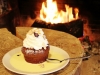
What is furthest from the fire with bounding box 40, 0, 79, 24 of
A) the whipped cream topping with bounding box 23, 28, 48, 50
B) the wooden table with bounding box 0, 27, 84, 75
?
the whipped cream topping with bounding box 23, 28, 48, 50

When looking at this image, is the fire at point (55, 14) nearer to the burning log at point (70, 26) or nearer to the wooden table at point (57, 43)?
the burning log at point (70, 26)

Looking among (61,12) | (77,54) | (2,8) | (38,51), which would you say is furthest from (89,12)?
(38,51)

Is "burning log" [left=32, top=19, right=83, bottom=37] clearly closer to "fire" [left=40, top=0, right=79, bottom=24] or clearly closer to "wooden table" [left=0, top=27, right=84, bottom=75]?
"fire" [left=40, top=0, right=79, bottom=24]

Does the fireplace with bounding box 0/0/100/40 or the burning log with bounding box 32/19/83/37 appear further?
the fireplace with bounding box 0/0/100/40

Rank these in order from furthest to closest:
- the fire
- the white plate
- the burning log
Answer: the fire
the burning log
the white plate

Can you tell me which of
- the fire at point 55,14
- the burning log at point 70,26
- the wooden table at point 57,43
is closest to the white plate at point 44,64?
the wooden table at point 57,43

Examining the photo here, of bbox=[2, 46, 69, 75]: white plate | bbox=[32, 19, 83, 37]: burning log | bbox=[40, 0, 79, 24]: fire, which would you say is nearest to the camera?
bbox=[2, 46, 69, 75]: white plate
